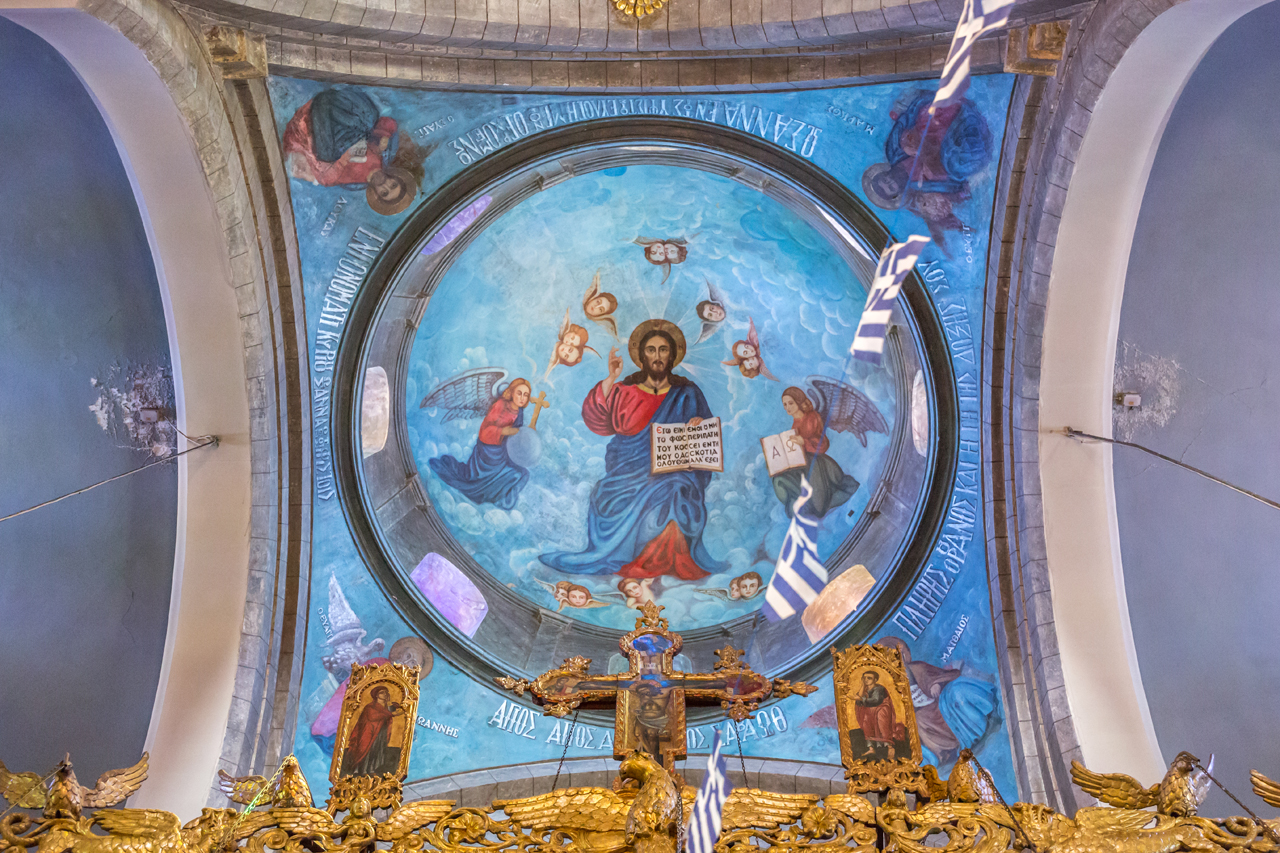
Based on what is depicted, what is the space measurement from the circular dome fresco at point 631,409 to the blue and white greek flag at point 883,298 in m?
6.36

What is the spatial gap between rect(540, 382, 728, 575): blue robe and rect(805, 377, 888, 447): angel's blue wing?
4.79 ft

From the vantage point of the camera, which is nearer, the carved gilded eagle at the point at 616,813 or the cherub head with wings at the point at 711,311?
the carved gilded eagle at the point at 616,813

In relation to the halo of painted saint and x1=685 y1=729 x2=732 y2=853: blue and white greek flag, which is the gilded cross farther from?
x1=685 y1=729 x2=732 y2=853: blue and white greek flag

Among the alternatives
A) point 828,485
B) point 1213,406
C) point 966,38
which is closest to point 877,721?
point 1213,406

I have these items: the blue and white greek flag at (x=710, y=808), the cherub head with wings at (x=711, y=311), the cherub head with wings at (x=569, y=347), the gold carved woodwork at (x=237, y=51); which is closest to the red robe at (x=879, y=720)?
the blue and white greek flag at (x=710, y=808)

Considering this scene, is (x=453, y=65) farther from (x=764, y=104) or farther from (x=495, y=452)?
(x=495, y=452)

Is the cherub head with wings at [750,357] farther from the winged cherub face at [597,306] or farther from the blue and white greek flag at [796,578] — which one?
the blue and white greek flag at [796,578]

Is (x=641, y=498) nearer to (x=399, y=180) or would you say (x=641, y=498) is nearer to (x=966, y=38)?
(x=399, y=180)

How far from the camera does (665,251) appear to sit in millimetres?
13297

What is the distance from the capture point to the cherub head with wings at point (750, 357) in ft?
44.8

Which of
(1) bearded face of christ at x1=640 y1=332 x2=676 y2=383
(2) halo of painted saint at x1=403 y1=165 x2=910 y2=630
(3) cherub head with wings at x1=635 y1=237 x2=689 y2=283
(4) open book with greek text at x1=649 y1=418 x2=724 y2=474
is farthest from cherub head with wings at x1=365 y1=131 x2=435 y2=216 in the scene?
(4) open book with greek text at x1=649 y1=418 x2=724 y2=474

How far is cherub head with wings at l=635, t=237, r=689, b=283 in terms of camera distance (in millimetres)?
13195

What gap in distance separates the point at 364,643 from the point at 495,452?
269 cm

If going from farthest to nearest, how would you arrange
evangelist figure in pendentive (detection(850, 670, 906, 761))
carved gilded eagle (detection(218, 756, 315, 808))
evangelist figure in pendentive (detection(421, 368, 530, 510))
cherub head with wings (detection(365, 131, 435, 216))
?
1. evangelist figure in pendentive (detection(421, 368, 530, 510))
2. cherub head with wings (detection(365, 131, 435, 216))
3. evangelist figure in pendentive (detection(850, 670, 906, 761))
4. carved gilded eagle (detection(218, 756, 315, 808))
